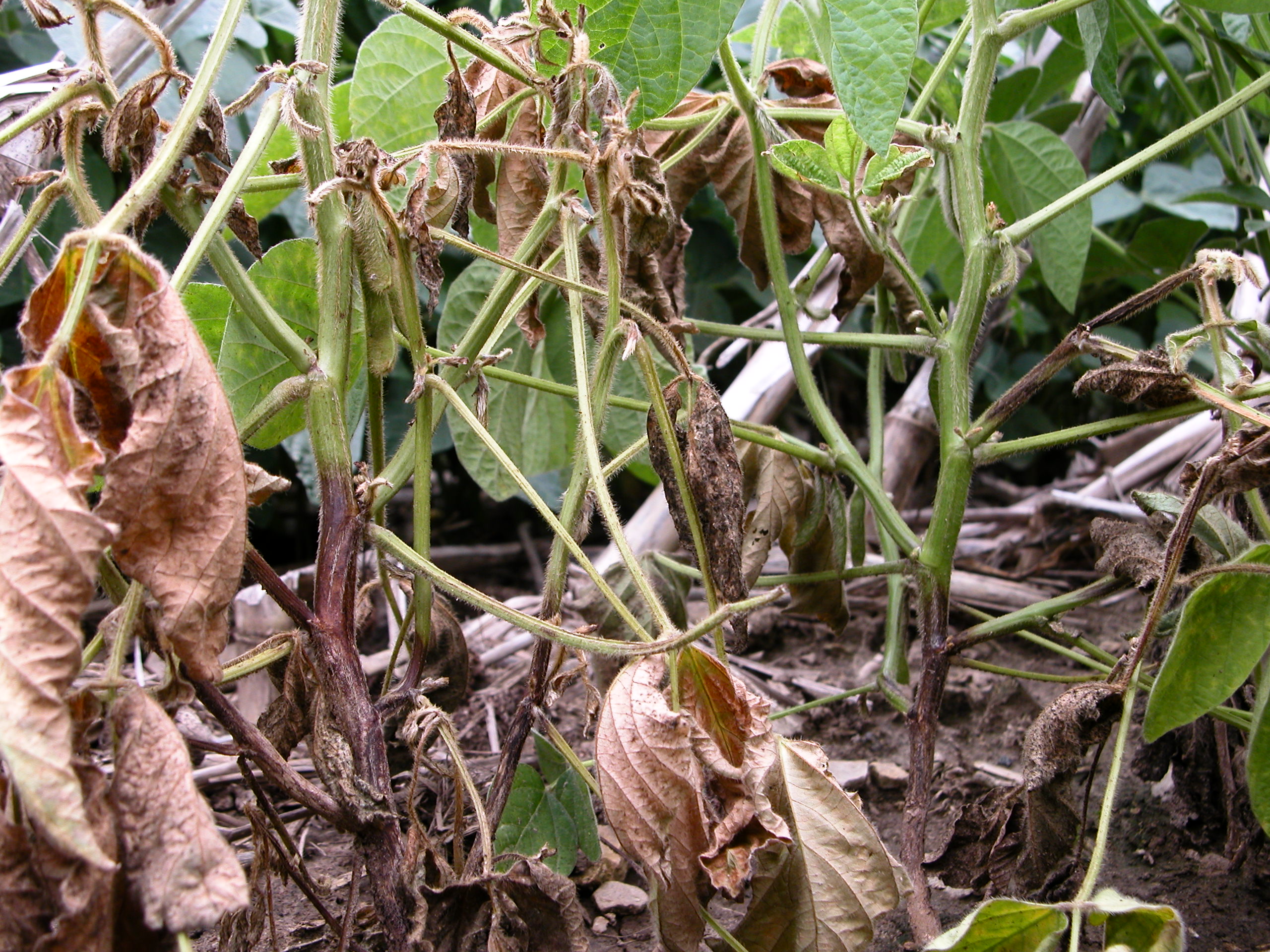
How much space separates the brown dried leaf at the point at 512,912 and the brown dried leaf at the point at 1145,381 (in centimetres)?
49

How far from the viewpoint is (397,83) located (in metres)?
0.88

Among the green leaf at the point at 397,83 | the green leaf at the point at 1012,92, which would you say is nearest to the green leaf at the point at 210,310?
the green leaf at the point at 397,83

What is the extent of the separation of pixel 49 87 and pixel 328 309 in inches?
12.0

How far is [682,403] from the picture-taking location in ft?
2.04

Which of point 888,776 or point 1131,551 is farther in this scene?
point 888,776

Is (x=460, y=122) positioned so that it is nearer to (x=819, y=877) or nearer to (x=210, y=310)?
(x=210, y=310)

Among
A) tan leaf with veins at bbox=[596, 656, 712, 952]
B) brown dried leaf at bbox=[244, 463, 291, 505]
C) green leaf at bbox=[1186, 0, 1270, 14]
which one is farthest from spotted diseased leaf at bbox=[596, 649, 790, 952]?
green leaf at bbox=[1186, 0, 1270, 14]

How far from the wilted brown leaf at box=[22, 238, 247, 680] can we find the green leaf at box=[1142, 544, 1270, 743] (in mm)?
551

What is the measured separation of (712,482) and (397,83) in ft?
1.74

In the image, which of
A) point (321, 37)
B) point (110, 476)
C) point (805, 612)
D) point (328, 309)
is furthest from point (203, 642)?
point (805, 612)

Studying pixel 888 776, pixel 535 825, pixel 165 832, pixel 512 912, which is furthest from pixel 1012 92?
pixel 165 832

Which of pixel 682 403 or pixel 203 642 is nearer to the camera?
pixel 203 642

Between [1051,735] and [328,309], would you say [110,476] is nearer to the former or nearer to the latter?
[328,309]

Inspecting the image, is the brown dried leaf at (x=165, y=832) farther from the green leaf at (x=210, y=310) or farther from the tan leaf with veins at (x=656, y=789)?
the green leaf at (x=210, y=310)
